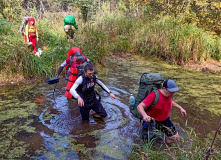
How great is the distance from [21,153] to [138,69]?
6.81 metres

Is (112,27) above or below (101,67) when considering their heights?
above

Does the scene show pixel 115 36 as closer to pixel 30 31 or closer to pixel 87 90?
pixel 30 31

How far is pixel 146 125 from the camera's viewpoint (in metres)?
3.75

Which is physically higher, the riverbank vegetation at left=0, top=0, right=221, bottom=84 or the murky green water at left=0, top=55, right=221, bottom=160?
the riverbank vegetation at left=0, top=0, right=221, bottom=84

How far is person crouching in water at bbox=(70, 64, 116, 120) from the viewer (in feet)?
14.3

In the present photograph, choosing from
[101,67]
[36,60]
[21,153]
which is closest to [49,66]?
[36,60]

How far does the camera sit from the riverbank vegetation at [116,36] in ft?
25.5

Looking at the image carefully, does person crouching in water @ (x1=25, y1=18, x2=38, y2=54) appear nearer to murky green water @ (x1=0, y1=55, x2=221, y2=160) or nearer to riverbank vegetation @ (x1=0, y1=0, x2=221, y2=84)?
riverbank vegetation @ (x1=0, y1=0, x2=221, y2=84)

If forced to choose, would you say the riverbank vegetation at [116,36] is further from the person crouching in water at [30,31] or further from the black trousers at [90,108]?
the black trousers at [90,108]

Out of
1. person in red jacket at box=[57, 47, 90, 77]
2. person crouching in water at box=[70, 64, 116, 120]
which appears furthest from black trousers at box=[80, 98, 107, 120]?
person in red jacket at box=[57, 47, 90, 77]

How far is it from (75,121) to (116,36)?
880 cm

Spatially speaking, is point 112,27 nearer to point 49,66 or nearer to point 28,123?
point 49,66

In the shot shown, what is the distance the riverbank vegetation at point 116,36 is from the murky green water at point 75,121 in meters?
1.13

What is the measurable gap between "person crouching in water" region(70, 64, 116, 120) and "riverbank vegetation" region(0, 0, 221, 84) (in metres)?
3.56
